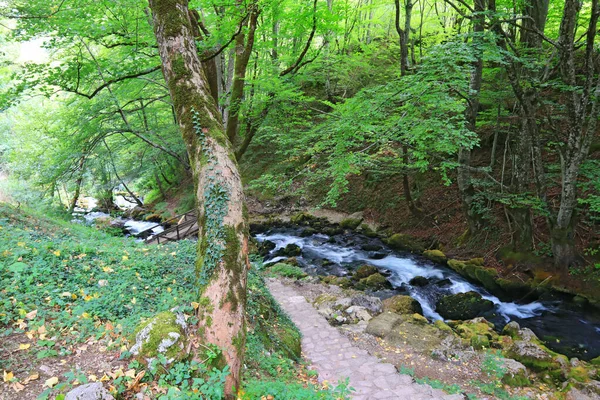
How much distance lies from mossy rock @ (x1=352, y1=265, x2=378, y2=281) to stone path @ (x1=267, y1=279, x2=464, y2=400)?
385cm

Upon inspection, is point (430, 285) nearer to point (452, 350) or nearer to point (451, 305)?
point (451, 305)

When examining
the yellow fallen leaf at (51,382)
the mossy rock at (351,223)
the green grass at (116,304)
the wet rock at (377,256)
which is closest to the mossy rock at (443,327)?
the green grass at (116,304)

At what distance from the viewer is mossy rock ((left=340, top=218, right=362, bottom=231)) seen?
14789 millimetres

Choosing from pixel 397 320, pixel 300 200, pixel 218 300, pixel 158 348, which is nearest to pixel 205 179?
pixel 218 300

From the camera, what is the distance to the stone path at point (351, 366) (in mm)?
4172

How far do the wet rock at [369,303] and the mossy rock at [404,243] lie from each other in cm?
459

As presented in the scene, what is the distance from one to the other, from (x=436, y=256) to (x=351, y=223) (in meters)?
4.59

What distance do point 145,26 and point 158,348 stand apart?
687cm

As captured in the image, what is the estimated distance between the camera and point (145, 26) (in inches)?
277

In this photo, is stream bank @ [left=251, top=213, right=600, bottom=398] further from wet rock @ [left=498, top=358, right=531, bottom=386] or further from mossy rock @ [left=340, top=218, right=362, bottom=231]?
mossy rock @ [left=340, top=218, right=362, bottom=231]

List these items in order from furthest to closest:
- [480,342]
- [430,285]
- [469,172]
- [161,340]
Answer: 1. [469,172]
2. [430,285]
3. [480,342]
4. [161,340]

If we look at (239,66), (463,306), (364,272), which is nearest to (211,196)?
(239,66)

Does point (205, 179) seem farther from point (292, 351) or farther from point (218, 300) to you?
point (292, 351)

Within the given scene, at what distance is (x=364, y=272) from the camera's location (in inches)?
408
